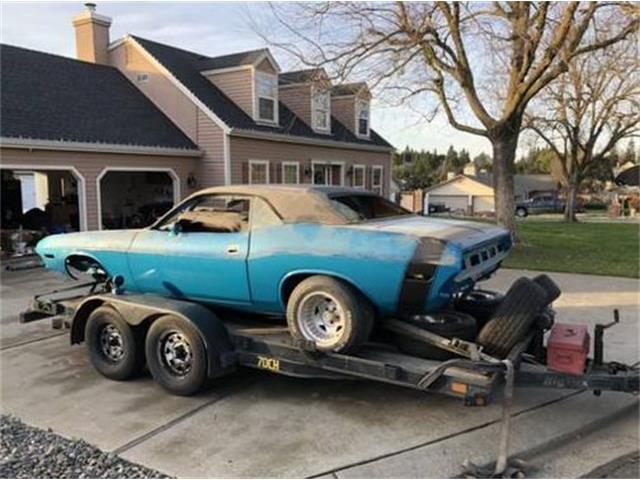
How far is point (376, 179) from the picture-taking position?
25062 mm

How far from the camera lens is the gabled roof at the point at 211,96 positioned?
56.4 ft

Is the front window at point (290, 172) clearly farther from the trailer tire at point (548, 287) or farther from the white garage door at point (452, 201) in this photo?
the white garage door at point (452, 201)

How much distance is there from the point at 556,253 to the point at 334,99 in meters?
12.3

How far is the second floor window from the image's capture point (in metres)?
18.4

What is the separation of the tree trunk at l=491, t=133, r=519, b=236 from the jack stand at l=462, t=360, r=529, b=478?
11.5m

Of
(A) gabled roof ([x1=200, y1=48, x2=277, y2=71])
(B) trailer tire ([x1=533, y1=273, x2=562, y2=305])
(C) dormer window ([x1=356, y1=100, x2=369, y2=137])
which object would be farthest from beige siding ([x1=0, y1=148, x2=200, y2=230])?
(B) trailer tire ([x1=533, y1=273, x2=562, y2=305])

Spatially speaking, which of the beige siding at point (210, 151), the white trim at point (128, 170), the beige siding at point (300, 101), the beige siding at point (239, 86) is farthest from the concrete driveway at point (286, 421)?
the beige siding at point (300, 101)

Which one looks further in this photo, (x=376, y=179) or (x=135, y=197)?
(x=376, y=179)

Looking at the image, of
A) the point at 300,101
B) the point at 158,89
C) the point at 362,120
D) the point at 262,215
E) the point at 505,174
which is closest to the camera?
the point at 262,215

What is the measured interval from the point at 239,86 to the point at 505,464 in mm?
16548

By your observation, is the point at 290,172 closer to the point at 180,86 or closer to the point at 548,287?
the point at 180,86

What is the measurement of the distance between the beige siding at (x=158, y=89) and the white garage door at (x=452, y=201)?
161ft

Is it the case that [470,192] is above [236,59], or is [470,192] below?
below

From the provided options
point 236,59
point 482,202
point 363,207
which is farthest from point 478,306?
point 482,202
